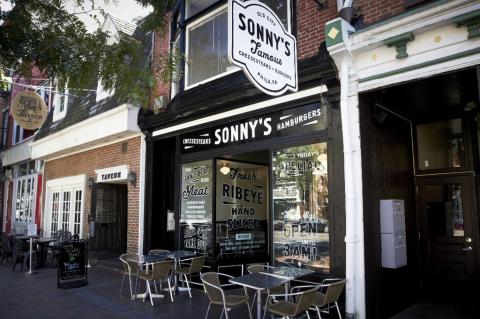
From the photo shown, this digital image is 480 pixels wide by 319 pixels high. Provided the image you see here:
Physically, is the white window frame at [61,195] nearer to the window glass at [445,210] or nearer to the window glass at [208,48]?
the window glass at [208,48]

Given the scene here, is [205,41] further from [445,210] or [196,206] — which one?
[445,210]

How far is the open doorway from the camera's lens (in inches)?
231

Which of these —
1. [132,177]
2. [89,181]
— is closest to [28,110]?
[89,181]

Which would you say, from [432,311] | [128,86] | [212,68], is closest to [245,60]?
[128,86]

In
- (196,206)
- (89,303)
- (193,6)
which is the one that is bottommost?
(89,303)

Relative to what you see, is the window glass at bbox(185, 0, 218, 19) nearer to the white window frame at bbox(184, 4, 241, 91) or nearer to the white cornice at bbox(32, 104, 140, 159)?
the white window frame at bbox(184, 4, 241, 91)

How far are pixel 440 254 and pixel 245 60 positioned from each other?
5254 millimetres

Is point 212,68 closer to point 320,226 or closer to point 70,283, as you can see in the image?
point 320,226

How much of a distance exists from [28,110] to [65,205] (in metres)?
3.93

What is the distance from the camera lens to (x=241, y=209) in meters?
8.95

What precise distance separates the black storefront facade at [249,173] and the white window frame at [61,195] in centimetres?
414

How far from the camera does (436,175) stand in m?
7.16

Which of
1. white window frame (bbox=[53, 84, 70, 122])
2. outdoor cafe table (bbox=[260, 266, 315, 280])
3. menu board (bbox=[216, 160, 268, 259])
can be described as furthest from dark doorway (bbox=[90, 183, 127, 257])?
outdoor cafe table (bbox=[260, 266, 315, 280])

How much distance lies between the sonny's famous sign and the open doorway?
143 cm
